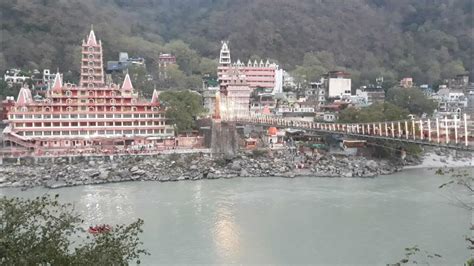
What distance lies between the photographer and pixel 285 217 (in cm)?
1602

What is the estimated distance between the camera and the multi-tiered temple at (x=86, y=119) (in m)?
25.8

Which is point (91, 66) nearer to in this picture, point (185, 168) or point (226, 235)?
point (185, 168)

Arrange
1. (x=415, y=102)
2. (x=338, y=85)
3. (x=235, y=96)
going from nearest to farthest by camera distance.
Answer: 1. (x=235, y=96)
2. (x=415, y=102)
3. (x=338, y=85)

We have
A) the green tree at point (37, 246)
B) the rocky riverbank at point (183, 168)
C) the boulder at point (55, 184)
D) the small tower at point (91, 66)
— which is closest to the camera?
the green tree at point (37, 246)

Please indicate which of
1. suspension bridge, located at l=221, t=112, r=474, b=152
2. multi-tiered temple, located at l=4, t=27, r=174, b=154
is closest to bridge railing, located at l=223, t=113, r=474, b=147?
suspension bridge, located at l=221, t=112, r=474, b=152

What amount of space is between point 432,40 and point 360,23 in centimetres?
790

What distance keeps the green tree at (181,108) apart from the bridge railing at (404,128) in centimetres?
191

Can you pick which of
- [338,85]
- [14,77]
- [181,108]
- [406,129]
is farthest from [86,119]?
[338,85]

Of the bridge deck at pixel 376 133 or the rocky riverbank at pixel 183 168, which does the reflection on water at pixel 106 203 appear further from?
the bridge deck at pixel 376 133

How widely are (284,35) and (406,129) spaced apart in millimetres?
38681

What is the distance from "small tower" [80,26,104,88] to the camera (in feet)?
92.1

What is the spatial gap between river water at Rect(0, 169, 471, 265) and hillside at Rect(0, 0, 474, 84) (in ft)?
81.4

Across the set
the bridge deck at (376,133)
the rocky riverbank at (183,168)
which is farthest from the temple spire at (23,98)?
the bridge deck at (376,133)

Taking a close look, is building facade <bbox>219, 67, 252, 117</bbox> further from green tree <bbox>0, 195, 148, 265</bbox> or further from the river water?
green tree <bbox>0, 195, 148, 265</bbox>
